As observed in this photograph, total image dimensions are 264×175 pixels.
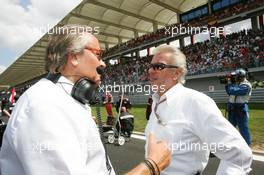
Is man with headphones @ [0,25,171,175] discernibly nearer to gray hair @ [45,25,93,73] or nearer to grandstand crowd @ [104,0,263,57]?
gray hair @ [45,25,93,73]

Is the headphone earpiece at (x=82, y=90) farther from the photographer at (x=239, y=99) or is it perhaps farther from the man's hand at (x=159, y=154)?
the photographer at (x=239, y=99)

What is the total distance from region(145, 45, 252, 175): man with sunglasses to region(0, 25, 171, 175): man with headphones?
693 mm

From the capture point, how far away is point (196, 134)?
2459mm

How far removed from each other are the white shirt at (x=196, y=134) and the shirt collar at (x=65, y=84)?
1114mm

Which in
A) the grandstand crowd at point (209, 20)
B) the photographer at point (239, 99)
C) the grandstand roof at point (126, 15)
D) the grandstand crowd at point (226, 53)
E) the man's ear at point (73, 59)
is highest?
the grandstand roof at point (126, 15)

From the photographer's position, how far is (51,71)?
66.0 inches

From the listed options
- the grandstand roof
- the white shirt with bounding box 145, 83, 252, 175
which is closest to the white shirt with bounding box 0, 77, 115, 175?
the white shirt with bounding box 145, 83, 252, 175

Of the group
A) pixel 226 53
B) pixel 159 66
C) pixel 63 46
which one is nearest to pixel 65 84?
pixel 63 46

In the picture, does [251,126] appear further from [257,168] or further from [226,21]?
[226,21]

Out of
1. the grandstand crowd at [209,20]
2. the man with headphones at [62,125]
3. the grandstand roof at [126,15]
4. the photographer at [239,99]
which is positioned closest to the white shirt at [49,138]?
the man with headphones at [62,125]

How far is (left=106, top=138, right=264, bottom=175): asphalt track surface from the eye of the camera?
626cm

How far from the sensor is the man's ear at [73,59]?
65.3 inches

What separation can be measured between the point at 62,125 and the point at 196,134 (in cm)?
139

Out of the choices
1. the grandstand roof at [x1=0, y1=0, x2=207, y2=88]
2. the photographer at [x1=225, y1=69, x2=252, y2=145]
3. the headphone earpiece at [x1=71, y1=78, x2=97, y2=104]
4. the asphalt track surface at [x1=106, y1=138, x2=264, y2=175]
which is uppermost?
the grandstand roof at [x1=0, y1=0, x2=207, y2=88]
